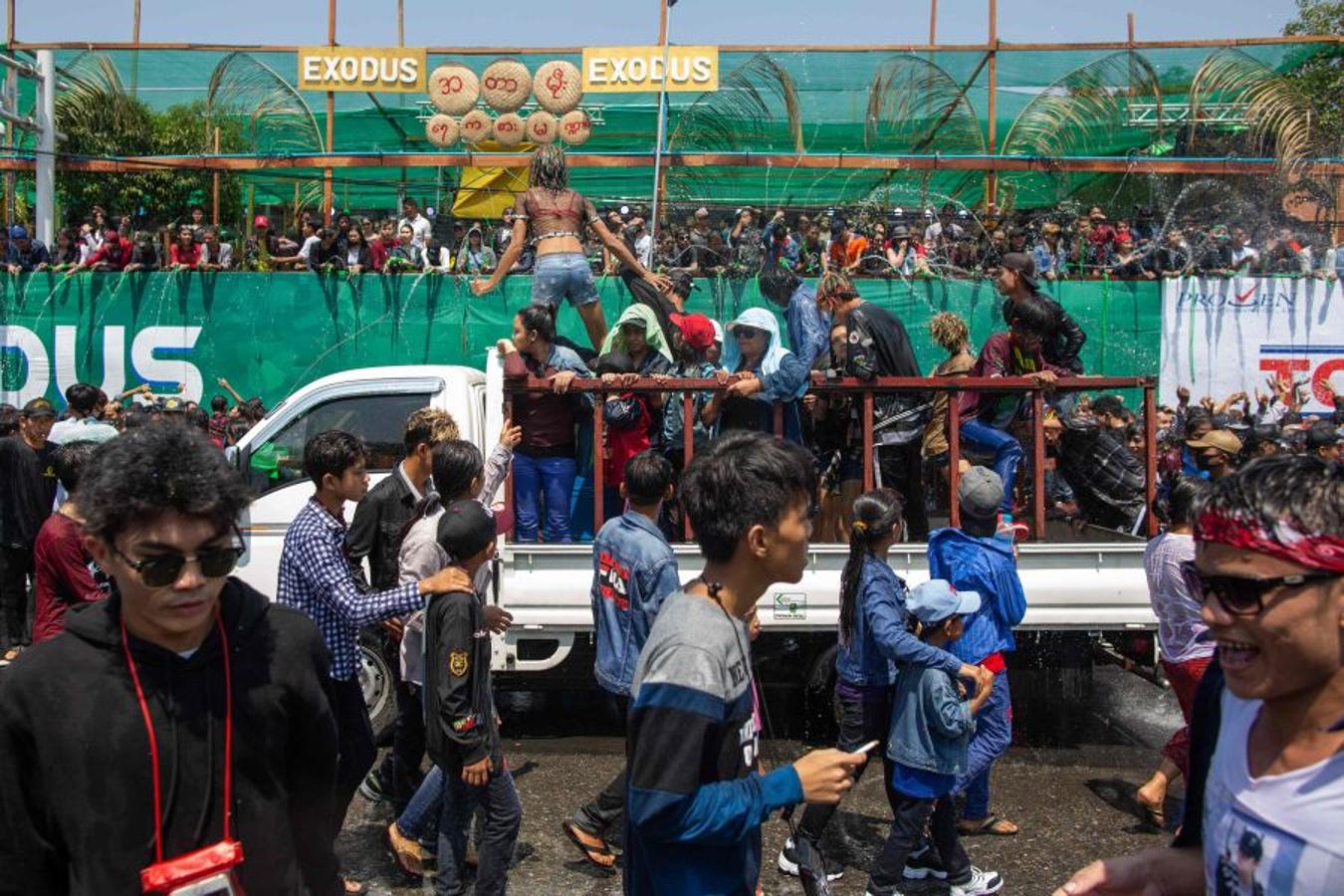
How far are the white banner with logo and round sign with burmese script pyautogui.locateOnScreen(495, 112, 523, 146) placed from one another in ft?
29.4

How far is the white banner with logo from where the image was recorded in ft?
50.1

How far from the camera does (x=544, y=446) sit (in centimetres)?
A: 720

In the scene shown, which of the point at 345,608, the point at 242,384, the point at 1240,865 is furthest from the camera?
Answer: the point at 242,384

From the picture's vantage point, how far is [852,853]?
19.5ft

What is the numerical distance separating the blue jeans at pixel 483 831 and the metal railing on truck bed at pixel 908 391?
2.32m

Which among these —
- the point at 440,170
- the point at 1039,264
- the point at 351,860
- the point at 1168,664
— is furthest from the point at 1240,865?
the point at 440,170

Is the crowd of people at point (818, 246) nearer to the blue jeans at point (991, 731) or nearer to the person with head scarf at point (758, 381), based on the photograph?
the person with head scarf at point (758, 381)

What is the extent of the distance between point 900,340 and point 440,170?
41.3ft

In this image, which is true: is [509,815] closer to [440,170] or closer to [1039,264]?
[1039,264]

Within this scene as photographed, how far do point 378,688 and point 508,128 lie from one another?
13.1m

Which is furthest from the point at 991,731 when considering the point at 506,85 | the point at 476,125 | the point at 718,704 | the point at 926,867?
the point at 506,85

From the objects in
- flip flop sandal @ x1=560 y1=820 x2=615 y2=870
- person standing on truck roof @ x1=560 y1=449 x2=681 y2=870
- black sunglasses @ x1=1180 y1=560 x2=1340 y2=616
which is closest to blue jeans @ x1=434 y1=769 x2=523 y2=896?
person standing on truck roof @ x1=560 y1=449 x2=681 y2=870

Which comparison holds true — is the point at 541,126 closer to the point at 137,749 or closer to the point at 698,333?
the point at 698,333

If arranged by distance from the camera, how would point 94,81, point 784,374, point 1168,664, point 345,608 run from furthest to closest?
point 94,81 < point 784,374 < point 1168,664 < point 345,608
